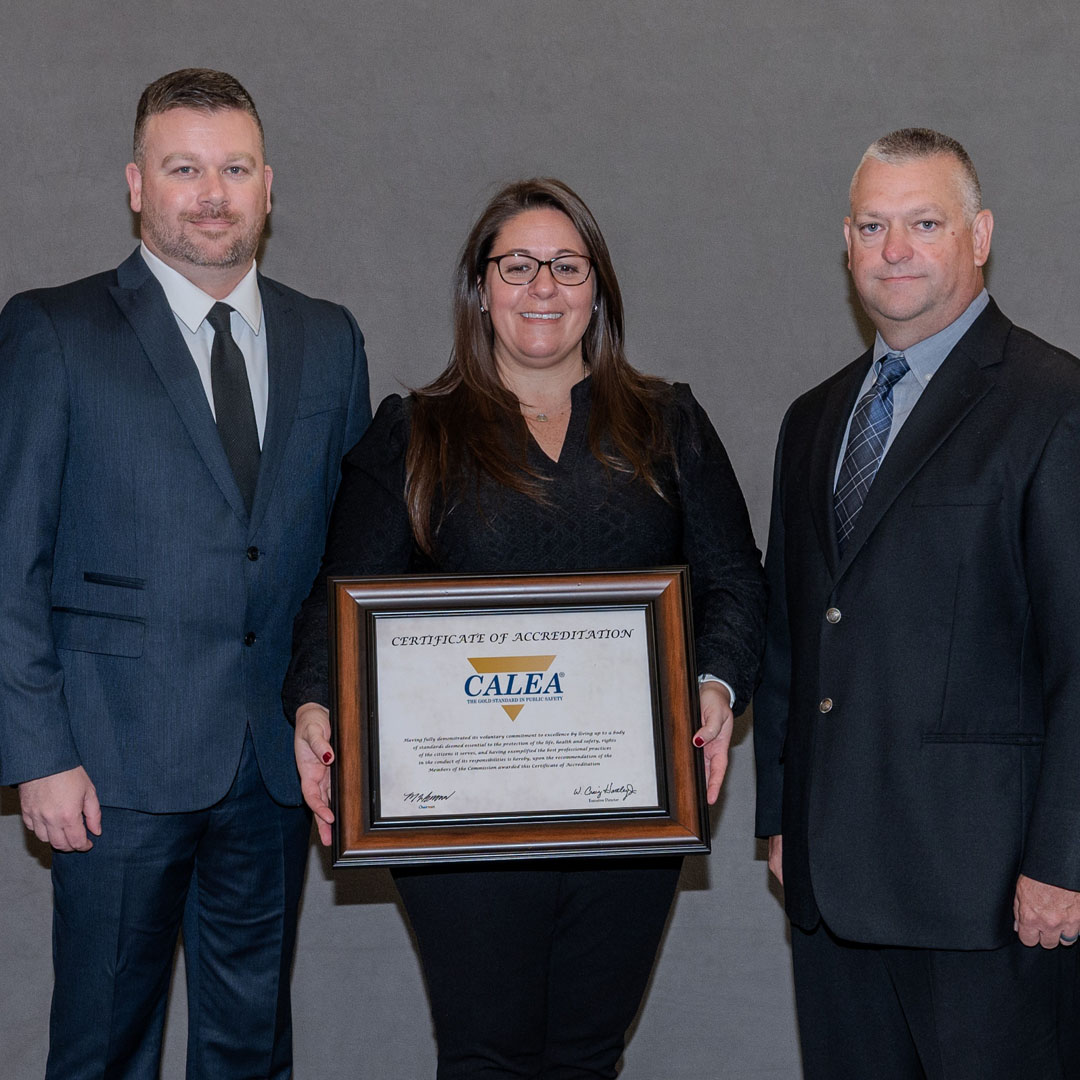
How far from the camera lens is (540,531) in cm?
222

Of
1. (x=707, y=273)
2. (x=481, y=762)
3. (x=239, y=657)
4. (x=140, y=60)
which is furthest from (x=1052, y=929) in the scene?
(x=140, y=60)

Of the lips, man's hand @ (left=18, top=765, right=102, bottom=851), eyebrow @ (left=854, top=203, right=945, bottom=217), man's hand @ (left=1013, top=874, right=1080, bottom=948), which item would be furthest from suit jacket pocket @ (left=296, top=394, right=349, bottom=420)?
man's hand @ (left=1013, top=874, right=1080, bottom=948)

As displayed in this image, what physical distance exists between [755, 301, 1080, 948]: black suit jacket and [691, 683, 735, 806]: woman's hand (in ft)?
0.50

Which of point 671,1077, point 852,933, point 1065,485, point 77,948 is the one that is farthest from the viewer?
point 671,1077

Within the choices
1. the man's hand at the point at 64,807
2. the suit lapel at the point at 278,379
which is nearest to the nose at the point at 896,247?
the suit lapel at the point at 278,379

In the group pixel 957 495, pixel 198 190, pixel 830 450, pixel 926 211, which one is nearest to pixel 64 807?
pixel 198 190

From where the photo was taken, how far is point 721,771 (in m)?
2.16

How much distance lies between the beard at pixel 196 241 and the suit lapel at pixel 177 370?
3.2 inches

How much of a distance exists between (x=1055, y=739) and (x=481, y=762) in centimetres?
88

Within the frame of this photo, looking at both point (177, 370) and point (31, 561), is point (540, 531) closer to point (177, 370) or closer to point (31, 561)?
point (177, 370)

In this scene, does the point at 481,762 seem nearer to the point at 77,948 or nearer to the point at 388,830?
the point at 388,830

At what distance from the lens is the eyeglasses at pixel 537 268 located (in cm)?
231

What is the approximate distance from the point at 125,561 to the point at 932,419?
138cm

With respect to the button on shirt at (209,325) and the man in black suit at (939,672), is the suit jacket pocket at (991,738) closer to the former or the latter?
the man in black suit at (939,672)
